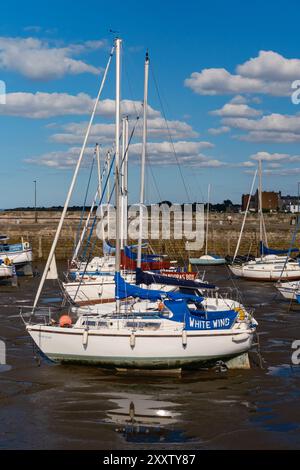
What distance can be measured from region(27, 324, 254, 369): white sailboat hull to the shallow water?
611mm

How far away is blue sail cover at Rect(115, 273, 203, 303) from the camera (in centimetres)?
2321

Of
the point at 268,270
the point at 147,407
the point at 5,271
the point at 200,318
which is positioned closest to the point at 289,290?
the point at 268,270

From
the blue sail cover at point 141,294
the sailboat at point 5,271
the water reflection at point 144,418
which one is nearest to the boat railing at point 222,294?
the blue sail cover at point 141,294

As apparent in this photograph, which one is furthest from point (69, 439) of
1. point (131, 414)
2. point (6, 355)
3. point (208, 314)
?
point (6, 355)

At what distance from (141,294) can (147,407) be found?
6.67m

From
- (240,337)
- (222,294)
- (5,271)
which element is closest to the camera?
(240,337)

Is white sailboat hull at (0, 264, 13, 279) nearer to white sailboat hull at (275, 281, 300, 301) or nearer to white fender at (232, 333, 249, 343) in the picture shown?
white sailboat hull at (275, 281, 300, 301)

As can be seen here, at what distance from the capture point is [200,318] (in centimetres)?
2073

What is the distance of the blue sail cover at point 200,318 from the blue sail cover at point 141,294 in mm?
1897

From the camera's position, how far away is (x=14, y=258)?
53.7m

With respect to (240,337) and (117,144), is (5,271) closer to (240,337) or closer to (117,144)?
(117,144)

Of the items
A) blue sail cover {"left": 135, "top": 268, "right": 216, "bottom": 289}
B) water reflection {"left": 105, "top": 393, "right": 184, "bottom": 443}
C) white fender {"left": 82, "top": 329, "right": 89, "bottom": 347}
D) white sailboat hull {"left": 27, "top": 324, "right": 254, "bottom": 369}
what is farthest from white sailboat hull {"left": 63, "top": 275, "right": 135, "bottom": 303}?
water reflection {"left": 105, "top": 393, "right": 184, "bottom": 443}

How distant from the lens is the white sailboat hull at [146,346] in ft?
66.2

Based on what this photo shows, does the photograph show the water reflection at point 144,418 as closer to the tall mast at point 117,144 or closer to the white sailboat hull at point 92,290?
the tall mast at point 117,144
